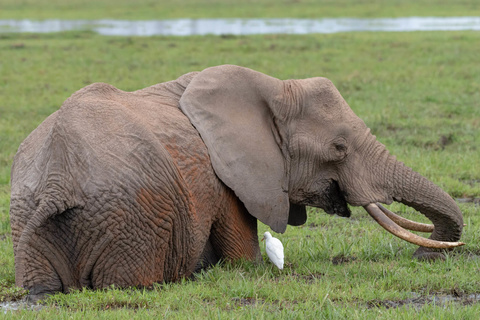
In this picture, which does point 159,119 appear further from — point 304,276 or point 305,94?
point 304,276

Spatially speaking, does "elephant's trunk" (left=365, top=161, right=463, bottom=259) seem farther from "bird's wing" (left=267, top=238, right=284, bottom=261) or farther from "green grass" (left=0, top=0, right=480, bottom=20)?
"green grass" (left=0, top=0, right=480, bottom=20)

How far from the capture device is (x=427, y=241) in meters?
5.68

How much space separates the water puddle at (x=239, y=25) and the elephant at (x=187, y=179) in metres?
20.0

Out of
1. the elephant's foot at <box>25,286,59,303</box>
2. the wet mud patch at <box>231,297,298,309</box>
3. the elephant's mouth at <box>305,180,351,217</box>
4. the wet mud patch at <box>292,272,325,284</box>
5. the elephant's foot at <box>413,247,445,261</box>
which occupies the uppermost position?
the elephant's mouth at <box>305,180,351,217</box>

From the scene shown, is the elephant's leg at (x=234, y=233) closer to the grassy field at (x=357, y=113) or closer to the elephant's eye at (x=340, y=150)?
the grassy field at (x=357, y=113)

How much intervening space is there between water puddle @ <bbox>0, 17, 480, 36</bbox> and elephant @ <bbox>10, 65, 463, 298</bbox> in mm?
20018

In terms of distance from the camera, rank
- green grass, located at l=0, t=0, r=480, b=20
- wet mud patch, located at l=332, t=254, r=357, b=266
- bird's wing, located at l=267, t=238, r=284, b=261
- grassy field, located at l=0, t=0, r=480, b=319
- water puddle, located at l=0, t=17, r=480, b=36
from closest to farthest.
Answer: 1. grassy field, located at l=0, t=0, r=480, b=319
2. bird's wing, located at l=267, t=238, r=284, b=261
3. wet mud patch, located at l=332, t=254, r=357, b=266
4. water puddle, located at l=0, t=17, r=480, b=36
5. green grass, located at l=0, t=0, r=480, b=20

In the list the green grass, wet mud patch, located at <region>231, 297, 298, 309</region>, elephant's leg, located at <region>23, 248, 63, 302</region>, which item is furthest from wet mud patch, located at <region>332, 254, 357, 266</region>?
the green grass

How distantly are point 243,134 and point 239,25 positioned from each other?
2492 cm

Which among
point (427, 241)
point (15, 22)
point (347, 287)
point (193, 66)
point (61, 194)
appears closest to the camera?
point (61, 194)

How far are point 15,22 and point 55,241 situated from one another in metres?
28.9

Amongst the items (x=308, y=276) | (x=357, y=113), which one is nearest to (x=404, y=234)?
(x=308, y=276)

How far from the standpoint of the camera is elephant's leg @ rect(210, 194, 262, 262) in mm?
5750

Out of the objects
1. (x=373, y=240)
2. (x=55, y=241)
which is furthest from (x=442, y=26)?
(x=55, y=241)
